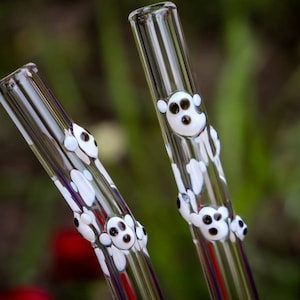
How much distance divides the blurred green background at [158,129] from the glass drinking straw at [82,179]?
0.27 metres

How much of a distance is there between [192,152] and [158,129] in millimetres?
616

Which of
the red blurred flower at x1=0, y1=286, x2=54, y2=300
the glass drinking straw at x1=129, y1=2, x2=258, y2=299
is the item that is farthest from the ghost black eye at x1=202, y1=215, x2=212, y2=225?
the red blurred flower at x1=0, y1=286, x2=54, y2=300

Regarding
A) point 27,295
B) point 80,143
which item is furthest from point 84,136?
point 27,295

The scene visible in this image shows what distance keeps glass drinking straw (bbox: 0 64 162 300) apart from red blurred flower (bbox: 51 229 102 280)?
252 millimetres

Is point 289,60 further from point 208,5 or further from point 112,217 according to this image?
point 112,217

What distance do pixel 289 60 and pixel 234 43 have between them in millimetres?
208

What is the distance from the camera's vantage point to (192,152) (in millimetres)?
277

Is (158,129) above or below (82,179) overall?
below

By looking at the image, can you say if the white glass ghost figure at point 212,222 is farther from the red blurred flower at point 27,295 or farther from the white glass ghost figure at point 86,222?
the red blurred flower at point 27,295

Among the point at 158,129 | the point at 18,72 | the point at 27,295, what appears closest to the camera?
the point at 18,72

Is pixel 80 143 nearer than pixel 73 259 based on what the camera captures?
Yes

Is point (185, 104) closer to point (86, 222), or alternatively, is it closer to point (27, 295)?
point (86, 222)

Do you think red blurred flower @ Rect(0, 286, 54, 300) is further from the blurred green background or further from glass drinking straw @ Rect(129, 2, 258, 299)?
glass drinking straw @ Rect(129, 2, 258, 299)

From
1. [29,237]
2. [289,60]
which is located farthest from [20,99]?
[289,60]
